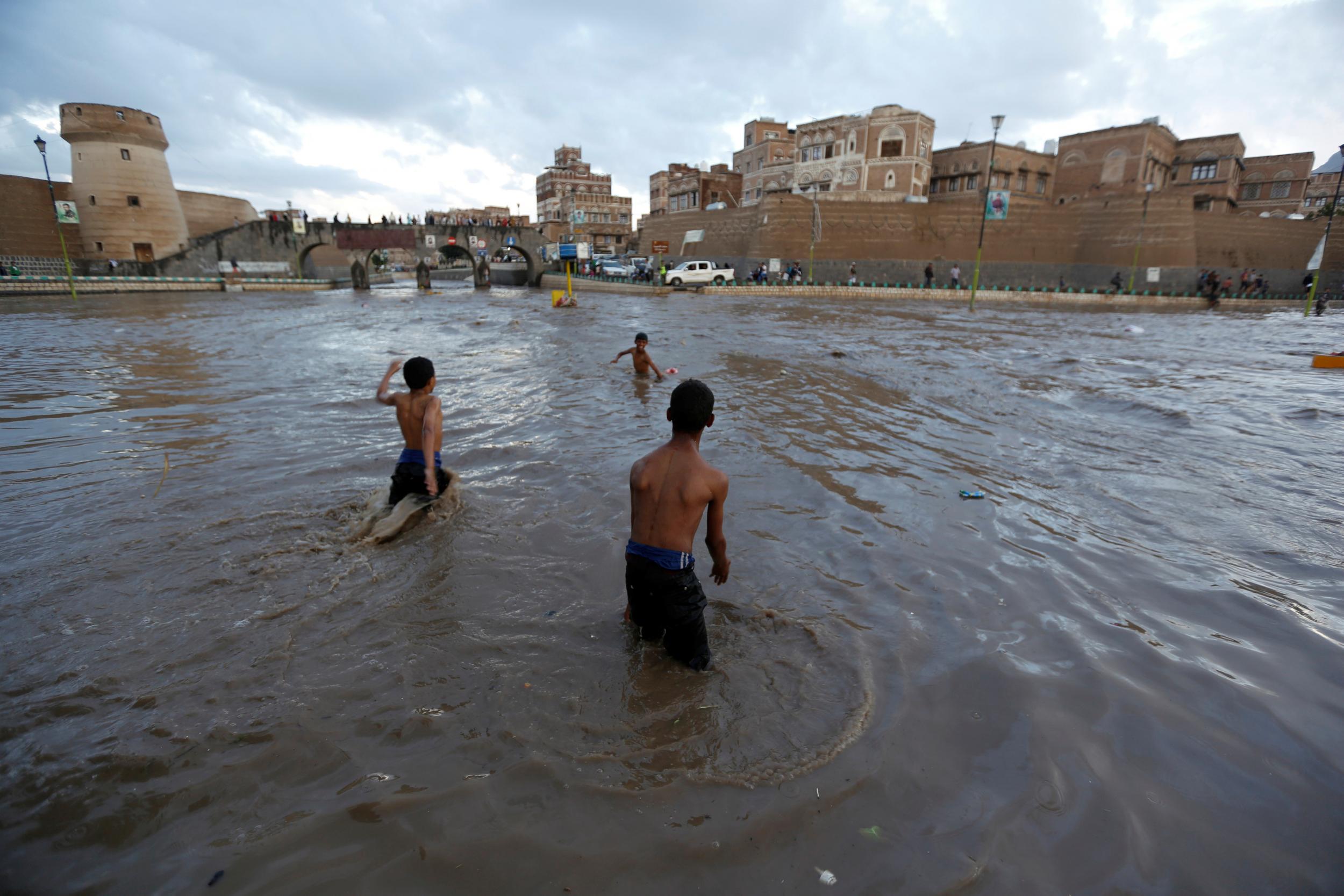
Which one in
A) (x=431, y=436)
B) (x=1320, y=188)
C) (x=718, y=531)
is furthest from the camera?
(x=1320, y=188)

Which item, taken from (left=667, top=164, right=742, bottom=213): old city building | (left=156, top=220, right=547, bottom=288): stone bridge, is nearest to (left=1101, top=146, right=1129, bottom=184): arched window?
(left=667, top=164, right=742, bottom=213): old city building

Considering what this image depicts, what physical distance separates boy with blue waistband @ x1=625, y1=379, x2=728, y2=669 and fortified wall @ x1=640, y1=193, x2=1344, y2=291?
136 feet

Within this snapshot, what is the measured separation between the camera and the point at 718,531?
3053 millimetres

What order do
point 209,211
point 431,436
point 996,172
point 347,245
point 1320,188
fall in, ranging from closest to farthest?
point 431,436 < point 347,245 < point 209,211 < point 996,172 < point 1320,188

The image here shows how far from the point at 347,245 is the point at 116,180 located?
1286cm

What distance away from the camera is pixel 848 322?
854 inches

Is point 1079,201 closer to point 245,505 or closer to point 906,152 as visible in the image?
point 906,152

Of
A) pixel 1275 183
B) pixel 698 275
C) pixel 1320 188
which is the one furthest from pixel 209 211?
pixel 1320 188

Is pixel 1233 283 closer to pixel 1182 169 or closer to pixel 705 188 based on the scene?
pixel 1182 169

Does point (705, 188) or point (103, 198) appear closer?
point (103, 198)

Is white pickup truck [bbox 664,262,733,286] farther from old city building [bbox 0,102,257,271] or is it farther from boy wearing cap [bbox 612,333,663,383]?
old city building [bbox 0,102,257,271]

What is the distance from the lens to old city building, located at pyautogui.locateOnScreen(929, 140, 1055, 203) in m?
50.7

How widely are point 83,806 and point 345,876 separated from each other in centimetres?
113

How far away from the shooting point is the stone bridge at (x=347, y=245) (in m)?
41.1
